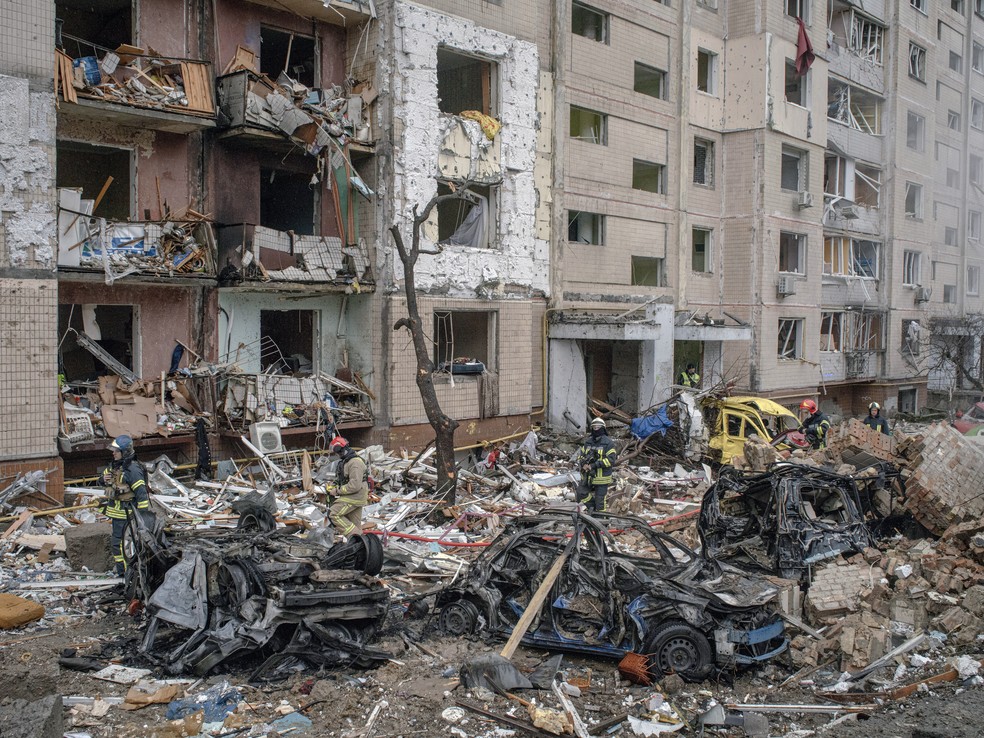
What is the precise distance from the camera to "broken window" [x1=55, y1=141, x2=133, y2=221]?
59.1ft

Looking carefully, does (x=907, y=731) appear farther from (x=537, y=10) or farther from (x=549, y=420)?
(x=537, y=10)

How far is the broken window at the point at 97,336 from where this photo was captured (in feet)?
53.7

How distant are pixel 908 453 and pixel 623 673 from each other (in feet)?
25.7

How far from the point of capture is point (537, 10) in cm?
2211

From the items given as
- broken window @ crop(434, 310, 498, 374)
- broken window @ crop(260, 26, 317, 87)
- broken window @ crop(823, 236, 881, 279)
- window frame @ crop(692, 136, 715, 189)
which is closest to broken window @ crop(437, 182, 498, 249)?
broken window @ crop(434, 310, 498, 374)

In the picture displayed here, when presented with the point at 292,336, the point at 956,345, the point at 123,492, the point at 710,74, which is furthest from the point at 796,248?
the point at 123,492

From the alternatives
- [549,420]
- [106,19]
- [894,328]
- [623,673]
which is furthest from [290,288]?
[894,328]

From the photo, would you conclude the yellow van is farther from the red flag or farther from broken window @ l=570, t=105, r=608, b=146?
the red flag

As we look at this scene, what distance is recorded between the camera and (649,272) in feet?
87.9

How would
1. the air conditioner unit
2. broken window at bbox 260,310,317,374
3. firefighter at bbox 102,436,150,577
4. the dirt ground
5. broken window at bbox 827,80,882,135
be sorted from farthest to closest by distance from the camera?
1. broken window at bbox 827,80,882,135
2. broken window at bbox 260,310,317,374
3. the air conditioner unit
4. firefighter at bbox 102,436,150,577
5. the dirt ground

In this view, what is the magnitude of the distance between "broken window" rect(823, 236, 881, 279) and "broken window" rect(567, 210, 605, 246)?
1179 cm

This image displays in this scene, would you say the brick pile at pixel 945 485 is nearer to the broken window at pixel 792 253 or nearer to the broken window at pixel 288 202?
the broken window at pixel 288 202

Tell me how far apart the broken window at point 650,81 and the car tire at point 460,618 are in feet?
67.1

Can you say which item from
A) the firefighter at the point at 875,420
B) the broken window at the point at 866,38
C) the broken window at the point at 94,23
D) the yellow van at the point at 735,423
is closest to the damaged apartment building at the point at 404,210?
the broken window at the point at 94,23
